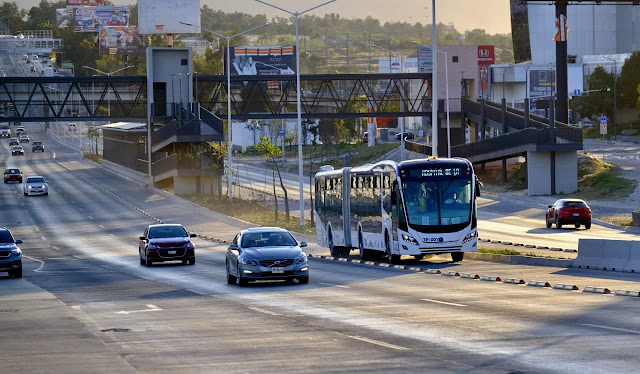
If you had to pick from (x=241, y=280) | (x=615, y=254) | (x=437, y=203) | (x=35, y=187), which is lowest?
(x=35, y=187)

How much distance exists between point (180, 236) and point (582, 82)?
105 m

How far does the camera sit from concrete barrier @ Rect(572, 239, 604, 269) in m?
32.9

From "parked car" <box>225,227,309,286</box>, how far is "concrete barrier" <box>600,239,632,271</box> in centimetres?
855

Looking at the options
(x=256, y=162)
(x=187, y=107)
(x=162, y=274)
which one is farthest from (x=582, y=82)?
(x=162, y=274)

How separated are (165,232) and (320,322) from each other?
23.3 meters

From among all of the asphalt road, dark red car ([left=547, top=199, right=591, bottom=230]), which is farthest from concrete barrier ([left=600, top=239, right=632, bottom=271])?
dark red car ([left=547, top=199, right=591, bottom=230])

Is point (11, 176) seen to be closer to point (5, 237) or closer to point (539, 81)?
point (539, 81)

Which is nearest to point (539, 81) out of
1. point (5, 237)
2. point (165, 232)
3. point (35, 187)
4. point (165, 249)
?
point (35, 187)

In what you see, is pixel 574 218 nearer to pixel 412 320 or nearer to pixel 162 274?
pixel 162 274

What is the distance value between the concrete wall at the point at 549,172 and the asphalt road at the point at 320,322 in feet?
138

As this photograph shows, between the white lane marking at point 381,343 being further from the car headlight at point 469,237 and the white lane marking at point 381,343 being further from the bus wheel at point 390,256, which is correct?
the bus wheel at point 390,256

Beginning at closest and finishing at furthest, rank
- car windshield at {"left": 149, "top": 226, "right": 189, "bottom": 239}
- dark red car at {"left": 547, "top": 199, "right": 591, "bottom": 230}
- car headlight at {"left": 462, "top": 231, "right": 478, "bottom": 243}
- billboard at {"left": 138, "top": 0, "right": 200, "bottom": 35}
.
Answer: car headlight at {"left": 462, "top": 231, "right": 478, "bottom": 243} → car windshield at {"left": 149, "top": 226, "right": 189, "bottom": 239} → dark red car at {"left": 547, "top": 199, "right": 591, "bottom": 230} → billboard at {"left": 138, "top": 0, "right": 200, "bottom": 35}

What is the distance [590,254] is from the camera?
1312 inches

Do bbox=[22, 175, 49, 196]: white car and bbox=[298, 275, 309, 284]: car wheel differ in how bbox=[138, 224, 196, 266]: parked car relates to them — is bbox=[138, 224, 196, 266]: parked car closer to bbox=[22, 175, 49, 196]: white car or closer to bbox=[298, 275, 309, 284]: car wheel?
bbox=[298, 275, 309, 284]: car wheel
